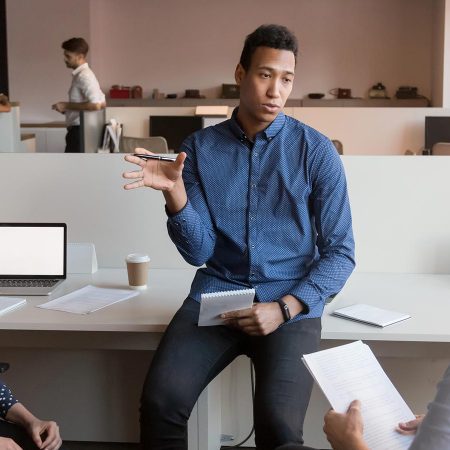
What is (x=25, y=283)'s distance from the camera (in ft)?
7.79

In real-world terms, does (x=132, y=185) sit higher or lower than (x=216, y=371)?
higher

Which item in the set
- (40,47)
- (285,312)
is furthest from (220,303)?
(40,47)

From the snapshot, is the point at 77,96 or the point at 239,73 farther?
the point at 77,96

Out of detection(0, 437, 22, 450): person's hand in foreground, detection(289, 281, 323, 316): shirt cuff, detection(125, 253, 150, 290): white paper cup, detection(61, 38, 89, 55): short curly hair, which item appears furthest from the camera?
detection(61, 38, 89, 55): short curly hair

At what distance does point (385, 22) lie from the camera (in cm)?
1032

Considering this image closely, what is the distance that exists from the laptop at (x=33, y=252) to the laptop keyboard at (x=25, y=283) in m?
0.01

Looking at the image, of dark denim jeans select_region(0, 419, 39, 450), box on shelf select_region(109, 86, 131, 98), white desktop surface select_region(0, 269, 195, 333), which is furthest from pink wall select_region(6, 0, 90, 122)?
dark denim jeans select_region(0, 419, 39, 450)

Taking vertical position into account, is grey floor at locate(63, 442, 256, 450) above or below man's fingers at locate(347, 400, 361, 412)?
below

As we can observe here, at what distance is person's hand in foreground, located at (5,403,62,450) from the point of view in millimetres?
1690

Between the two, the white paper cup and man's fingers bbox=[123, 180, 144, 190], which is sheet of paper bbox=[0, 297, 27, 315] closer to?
the white paper cup

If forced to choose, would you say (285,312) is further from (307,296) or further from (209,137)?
(209,137)

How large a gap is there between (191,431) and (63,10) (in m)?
8.90

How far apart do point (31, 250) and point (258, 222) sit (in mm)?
832

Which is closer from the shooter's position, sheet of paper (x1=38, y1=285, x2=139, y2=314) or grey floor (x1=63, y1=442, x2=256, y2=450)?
sheet of paper (x1=38, y1=285, x2=139, y2=314)
